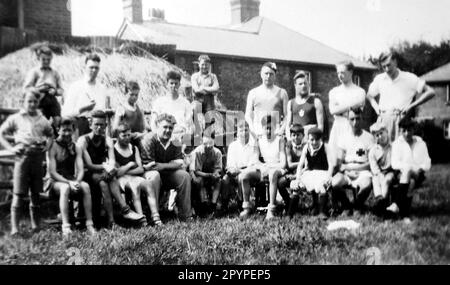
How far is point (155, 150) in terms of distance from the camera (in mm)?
4965

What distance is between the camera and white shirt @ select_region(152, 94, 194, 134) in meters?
5.39

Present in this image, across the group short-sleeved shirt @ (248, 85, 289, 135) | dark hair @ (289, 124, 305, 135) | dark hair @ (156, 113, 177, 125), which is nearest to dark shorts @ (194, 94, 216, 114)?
short-sleeved shirt @ (248, 85, 289, 135)

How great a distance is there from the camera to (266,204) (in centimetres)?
527

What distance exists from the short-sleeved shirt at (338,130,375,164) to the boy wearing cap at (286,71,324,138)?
1.11 feet

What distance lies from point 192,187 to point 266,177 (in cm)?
76

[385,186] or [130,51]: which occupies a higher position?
[130,51]

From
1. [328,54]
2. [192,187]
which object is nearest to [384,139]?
[328,54]

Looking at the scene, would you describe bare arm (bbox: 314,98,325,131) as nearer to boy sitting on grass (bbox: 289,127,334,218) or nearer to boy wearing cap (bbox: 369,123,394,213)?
boy sitting on grass (bbox: 289,127,334,218)

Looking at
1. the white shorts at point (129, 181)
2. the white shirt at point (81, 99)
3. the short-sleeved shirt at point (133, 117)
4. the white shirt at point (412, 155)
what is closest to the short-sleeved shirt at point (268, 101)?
the short-sleeved shirt at point (133, 117)

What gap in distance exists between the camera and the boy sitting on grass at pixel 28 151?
4.07m

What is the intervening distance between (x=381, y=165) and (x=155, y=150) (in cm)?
215

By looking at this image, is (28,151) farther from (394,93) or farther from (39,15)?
(394,93)

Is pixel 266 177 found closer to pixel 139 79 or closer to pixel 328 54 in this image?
pixel 328 54

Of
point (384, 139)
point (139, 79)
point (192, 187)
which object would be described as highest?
point (139, 79)
